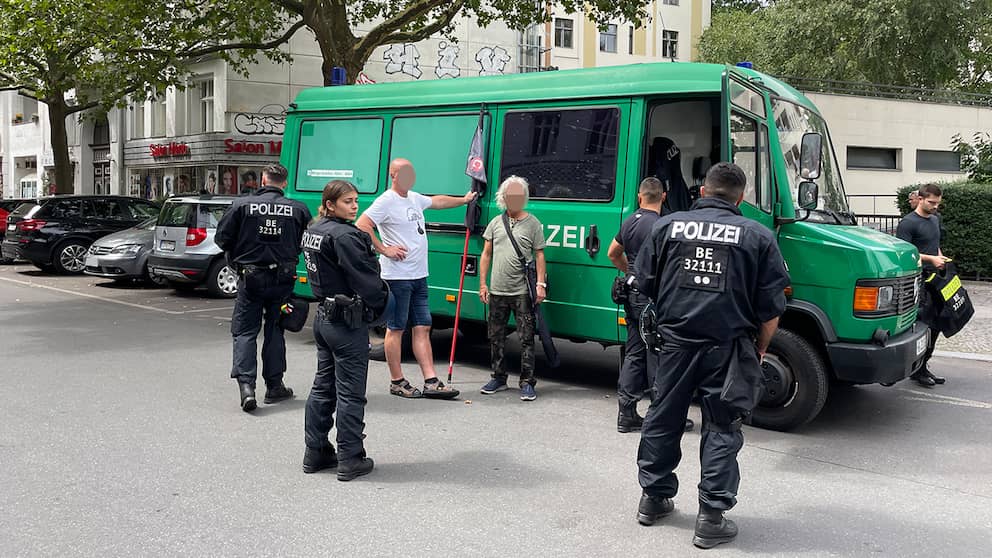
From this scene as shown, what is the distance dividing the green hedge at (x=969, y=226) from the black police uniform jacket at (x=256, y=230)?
12145mm

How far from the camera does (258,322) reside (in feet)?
23.3

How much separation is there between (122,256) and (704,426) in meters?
13.1

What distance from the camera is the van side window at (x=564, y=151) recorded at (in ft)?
23.9

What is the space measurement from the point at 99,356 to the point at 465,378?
370 cm

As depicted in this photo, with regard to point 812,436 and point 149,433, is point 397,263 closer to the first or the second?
point 149,433

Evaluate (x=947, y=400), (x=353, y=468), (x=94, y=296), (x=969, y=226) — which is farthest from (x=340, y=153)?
(x=969, y=226)

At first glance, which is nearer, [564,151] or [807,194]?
[807,194]

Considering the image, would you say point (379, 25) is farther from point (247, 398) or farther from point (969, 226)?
point (247, 398)

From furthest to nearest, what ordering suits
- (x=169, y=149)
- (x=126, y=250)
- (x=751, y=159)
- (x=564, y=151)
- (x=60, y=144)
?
(x=169, y=149) < (x=60, y=144) < (x=126, y=250) < (x=564, y=151) < (x=751, y=159)

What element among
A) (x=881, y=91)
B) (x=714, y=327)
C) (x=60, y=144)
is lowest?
(x=714, y=327)

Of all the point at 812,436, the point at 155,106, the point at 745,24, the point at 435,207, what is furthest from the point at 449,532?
the point at 745,24

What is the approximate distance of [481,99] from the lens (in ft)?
26.4

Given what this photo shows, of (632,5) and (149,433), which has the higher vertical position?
(632,5)

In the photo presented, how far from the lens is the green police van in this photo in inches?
247
